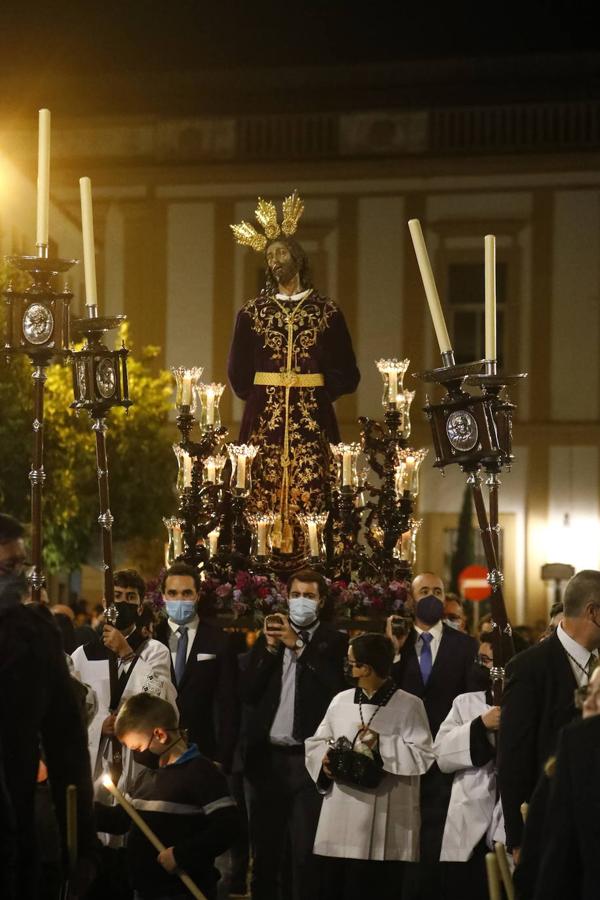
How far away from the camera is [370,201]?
32000 mm

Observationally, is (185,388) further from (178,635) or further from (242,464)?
(178,635)

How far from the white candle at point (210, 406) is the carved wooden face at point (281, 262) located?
3.34 feet

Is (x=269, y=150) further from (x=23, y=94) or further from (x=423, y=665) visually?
(x=423, y=665)

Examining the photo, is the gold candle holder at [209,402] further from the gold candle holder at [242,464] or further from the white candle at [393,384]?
the white candle at [393,384]

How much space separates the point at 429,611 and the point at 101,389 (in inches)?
96.8

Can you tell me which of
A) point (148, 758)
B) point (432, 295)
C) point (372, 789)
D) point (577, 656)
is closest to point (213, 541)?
point (372, 789)

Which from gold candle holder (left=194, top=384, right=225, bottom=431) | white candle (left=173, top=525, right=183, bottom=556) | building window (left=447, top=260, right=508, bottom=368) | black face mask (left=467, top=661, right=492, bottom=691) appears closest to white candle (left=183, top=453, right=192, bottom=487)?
gold candle holder (left=194, top=384, right=225, bottom=431)

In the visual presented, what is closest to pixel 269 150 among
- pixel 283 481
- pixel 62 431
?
pixel 62 431

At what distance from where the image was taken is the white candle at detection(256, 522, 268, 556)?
10.6 meters

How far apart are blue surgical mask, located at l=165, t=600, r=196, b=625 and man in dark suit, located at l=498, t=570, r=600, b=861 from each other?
10.8ft

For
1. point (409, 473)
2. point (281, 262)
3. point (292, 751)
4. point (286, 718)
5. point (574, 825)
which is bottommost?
point (292, 751)

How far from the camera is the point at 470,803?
785 centimetres

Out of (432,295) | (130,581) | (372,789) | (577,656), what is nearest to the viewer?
(577,656)

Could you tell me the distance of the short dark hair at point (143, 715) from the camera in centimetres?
638
